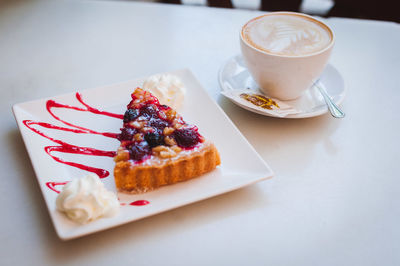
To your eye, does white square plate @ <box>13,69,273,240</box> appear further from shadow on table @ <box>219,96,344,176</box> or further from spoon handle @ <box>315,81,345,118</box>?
spoon handle @ <box>315,81,345,118</box>

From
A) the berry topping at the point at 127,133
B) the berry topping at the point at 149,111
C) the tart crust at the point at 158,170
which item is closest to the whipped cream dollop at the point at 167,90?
the berry topping at the point at 149,111

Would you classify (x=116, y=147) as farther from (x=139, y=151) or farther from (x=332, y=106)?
(x=332, y=106)

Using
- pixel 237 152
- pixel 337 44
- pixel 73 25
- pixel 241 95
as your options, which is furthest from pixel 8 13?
pixel 337 44

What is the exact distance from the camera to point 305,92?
1831mm

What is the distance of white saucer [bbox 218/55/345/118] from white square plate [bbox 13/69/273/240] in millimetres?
138

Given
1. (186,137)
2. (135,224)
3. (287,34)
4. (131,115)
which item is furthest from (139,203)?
(287,34)

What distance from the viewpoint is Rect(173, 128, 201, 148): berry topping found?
4.67 feet

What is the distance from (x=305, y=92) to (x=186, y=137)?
706mm

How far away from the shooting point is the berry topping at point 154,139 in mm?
1410

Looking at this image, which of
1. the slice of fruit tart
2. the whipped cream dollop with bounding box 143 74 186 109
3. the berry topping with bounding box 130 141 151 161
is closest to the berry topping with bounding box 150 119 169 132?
the slice of fruit tart

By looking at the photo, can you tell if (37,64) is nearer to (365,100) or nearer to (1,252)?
(1,252)

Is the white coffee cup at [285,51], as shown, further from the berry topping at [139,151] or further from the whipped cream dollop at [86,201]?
the whipped cream dollop at [86,201]

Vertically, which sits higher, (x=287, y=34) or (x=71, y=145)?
(x=287, y=34)

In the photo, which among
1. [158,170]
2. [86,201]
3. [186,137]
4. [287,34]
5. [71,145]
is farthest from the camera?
[287,34]
